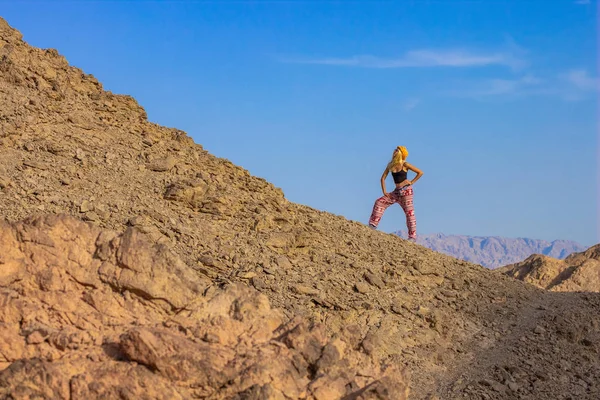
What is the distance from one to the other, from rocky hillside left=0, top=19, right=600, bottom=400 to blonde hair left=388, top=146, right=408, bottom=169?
135 cm

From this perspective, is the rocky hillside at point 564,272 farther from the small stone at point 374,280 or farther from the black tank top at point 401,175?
the small stone at point 374,280

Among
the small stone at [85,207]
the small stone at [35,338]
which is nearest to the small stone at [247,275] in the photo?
the small stone at [85,207]

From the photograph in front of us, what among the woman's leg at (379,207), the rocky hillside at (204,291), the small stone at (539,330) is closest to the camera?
the rocky hillside at (204,291)

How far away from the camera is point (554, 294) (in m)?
14.3

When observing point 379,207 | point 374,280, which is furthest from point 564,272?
point 374,280

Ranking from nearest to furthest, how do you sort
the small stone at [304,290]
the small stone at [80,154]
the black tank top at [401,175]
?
1. the small stone at [304,290]
2. the small stone at [80,154]
3. the black tank top at [401,175]

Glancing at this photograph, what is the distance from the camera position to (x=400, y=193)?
1380 cm

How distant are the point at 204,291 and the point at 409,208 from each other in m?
7.21

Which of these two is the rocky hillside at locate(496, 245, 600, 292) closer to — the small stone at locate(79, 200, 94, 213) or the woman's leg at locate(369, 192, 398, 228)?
the woman's leg at locate(369, 192, 398, 228)

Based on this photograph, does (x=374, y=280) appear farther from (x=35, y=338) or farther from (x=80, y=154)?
(x=35, y=338)

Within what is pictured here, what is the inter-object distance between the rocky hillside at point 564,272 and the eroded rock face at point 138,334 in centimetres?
1178

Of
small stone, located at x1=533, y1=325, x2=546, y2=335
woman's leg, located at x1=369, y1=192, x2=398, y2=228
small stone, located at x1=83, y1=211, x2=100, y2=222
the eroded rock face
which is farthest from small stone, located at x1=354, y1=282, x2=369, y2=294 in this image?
small stone, located at x1=83, y1=211, x2=100, y2=222

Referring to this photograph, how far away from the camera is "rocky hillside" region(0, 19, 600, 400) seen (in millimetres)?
6605

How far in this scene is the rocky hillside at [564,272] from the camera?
59.4 feet
